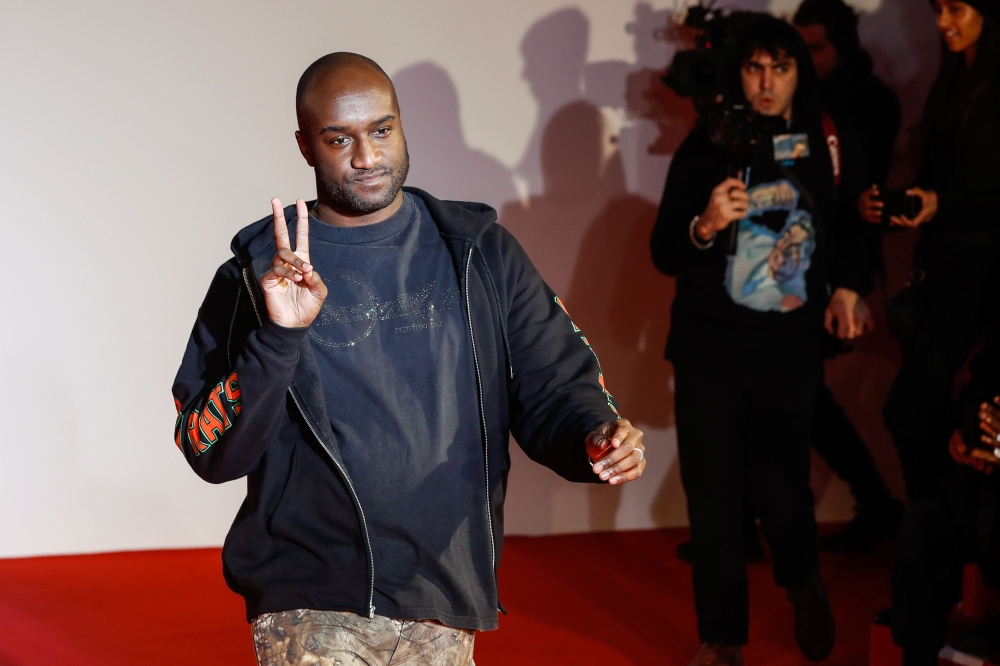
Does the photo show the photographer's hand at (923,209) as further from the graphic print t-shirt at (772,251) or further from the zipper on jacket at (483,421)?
the zipper on jacket at (483,421)

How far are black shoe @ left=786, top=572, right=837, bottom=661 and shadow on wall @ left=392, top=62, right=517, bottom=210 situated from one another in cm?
194

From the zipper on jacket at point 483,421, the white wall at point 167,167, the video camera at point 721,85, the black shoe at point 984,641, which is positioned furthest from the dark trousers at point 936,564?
the white wall at point 167,167

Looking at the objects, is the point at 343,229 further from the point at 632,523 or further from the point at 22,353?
the point at 632,523

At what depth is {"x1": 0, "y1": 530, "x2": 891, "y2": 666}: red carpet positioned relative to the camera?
329cm

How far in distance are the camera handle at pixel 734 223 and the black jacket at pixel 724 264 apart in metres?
0.03

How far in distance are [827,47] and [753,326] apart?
1.63 metres

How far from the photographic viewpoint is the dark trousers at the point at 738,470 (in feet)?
10.0

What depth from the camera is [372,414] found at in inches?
72.4

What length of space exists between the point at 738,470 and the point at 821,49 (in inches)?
77.1

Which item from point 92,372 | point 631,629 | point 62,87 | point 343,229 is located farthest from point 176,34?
point 631,629

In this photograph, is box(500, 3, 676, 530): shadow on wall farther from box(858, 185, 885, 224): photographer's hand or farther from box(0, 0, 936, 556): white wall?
box(858, 185, 885, 224): photographer's hand

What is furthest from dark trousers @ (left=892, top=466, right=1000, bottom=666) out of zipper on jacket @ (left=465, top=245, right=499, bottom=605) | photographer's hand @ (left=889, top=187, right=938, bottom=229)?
zipper on jacket @ (left=465, top=245, right=499, bottom=605)

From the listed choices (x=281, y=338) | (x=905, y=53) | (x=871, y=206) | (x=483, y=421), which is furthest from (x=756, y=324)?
(x=905, y=53)

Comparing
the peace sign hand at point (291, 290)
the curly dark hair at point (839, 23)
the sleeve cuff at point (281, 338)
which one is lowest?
the sleeve cuff at point (281, 338)
